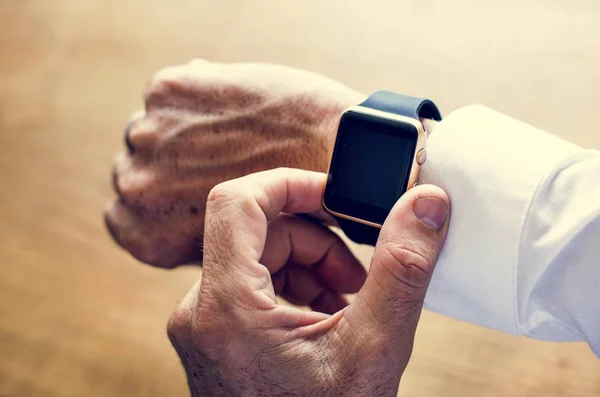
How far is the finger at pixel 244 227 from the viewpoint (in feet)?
1.81

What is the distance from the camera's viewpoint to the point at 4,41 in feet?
3.72

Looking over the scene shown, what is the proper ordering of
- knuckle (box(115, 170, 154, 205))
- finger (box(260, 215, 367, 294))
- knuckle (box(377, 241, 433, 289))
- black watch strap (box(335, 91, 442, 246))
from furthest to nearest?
knuckle (box(115, 170, 154, 205))
finger (box(260, 215, 367, 294))
black watch strap (box(335, 91, 442, 246))
knuckle (box(377, 241, 433, 289))

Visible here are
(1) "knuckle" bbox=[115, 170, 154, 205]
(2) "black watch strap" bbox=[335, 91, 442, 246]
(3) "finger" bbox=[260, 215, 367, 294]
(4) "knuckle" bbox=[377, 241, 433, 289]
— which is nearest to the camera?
(4) "knuckle" bbox=[377, 241, 433, 289]

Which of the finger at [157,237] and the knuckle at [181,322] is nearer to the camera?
the knuckle at [181,322]

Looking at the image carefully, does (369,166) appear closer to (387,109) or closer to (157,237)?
(387,109)

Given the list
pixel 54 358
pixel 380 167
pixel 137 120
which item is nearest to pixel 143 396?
pixel 54 358

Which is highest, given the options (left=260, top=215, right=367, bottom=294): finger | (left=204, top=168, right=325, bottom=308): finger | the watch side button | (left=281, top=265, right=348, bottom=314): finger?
the watch side button

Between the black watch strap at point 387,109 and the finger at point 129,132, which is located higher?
the black watch strap at point 387,109

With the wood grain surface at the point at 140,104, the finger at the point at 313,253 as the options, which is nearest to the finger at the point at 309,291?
the finger at the point at 313,253

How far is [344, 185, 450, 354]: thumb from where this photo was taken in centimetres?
51

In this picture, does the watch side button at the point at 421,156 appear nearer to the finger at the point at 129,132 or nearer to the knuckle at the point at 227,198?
the knuckle at the point at 227,198

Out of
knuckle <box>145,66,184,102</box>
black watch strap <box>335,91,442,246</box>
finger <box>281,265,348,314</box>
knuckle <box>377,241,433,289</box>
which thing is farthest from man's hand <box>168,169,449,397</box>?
knuckle <box>145,66,184,102</box>

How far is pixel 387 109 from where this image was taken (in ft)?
2.05

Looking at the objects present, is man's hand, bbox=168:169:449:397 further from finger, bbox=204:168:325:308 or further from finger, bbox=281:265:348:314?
finger, bbox=281:265:348:314
